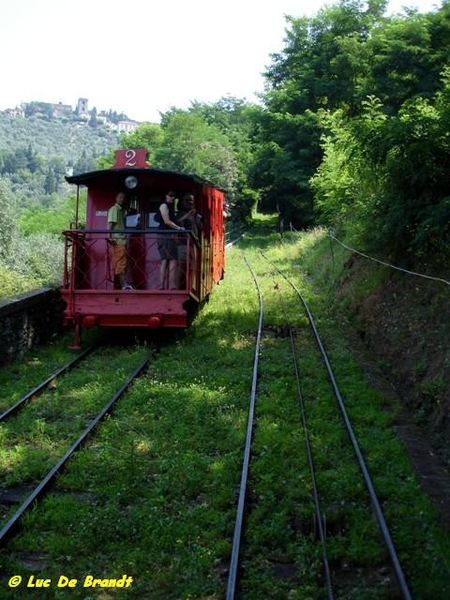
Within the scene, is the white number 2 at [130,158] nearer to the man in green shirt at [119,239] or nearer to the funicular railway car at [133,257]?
the funicular railway car at [133,257]

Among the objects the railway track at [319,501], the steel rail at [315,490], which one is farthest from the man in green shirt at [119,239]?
the steel rail at [315,490]

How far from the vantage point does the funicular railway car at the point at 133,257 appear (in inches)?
432

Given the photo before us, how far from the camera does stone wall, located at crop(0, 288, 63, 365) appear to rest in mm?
10000

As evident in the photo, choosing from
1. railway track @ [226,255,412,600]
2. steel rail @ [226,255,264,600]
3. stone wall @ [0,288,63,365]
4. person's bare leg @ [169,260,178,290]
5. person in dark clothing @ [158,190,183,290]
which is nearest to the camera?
steel rail @ [226,255,264,600]

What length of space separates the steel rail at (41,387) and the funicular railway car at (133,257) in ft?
2.35

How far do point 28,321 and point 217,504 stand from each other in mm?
6410

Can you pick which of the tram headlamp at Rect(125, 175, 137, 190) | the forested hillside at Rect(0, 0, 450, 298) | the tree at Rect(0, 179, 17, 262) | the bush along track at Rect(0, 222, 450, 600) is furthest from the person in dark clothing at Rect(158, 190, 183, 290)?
the tree at Rect(0, 179, 17, 262)

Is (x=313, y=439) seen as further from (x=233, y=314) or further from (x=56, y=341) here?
(x=233, y=314)

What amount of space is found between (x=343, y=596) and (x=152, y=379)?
5.36 metres

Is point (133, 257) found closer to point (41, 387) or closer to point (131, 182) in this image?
point (131, 182)

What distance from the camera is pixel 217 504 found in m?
5.48

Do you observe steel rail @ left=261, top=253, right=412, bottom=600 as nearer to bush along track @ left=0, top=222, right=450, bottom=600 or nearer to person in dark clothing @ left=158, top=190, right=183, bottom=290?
bush along track @ left=0, top=222, right=450, bottom=600

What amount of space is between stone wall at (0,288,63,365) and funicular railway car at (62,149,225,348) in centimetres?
56

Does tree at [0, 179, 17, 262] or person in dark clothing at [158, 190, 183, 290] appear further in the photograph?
tree at [0, 179, 17, 262]
